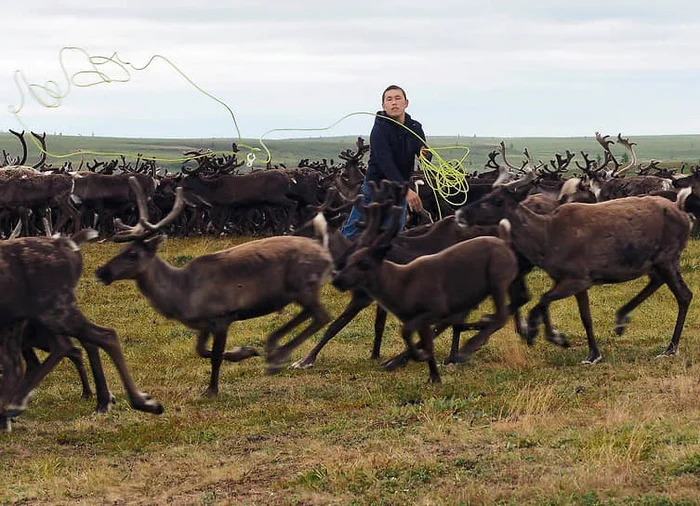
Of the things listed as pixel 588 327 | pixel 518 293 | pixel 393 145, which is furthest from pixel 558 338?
pixel 393 145

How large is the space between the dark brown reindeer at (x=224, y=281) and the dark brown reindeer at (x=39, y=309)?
53cm

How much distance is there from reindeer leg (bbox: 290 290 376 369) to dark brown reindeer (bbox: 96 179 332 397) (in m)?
0.80

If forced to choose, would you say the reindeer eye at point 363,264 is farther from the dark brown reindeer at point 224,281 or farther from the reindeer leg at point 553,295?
the reindeer leg at point 553,295

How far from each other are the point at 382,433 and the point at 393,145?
382cm

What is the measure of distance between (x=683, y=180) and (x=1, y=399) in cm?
1400

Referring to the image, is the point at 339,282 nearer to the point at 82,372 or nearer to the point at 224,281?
the point at 224,281

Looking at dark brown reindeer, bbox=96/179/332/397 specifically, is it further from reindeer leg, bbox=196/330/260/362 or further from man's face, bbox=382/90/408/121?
man's face, bbox=382/90/408/121

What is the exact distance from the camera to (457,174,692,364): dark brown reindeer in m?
9.68

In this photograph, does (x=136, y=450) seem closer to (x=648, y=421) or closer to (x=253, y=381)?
(x=253, y=381)

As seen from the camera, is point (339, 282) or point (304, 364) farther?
point (304, 364)

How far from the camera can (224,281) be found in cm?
881

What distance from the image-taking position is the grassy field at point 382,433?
6.18 metres

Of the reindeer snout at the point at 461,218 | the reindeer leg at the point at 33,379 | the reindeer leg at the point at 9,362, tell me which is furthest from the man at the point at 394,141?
the reindeer leg at the point at 9,362

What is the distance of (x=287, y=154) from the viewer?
470ft
